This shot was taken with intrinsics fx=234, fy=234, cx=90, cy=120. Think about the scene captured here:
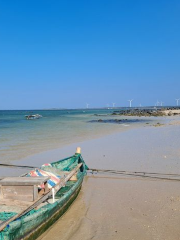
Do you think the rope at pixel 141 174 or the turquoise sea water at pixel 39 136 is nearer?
the rope at pixel 141 174

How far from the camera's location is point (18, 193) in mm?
6773

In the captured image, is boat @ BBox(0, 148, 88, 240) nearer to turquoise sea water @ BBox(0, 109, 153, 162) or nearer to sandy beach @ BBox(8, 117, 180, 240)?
sandy beach @ BBox(8, 117, 180, 240)

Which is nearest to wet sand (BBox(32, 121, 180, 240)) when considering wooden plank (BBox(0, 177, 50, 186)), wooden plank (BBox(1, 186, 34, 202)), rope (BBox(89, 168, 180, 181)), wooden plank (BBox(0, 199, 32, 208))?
rope (BBox(89, 168, 180, 181))

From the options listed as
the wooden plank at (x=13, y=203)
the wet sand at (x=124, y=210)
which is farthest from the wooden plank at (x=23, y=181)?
the wet sand at (x=124, y=210)

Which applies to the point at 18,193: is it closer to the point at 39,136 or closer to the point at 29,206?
the point at 29,206

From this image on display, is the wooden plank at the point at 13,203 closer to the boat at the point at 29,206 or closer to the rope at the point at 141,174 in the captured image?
the boat at the point at 29,206

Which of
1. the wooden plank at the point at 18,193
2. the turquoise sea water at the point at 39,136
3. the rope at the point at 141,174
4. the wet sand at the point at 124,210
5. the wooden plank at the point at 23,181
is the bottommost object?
the wet sand at the point at 124,210

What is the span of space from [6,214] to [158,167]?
8.25 metres

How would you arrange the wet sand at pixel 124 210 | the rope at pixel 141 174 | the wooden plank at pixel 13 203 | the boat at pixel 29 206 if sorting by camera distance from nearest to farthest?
the boat at pixel 29 206 < the wet sand at pixel 124 210 < the wooden plank at pixel 13 203 < the rope at pixel 141 174

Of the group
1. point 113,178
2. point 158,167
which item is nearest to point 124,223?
point 113,178

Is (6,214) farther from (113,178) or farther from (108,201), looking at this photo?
(113,178)

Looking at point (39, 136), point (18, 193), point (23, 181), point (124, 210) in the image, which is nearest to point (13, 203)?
point (18, 193)

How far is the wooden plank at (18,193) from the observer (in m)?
6.72

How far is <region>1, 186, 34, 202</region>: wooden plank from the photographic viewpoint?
6.72m
